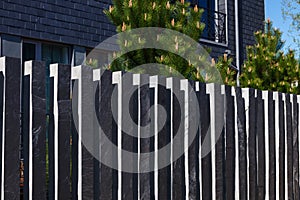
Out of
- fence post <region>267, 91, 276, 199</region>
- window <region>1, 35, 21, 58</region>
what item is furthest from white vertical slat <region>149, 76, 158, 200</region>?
window <region>1, 35, 21, 58</region>

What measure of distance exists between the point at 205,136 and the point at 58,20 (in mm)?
6231

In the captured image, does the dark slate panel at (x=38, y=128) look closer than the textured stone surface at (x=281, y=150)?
Yes

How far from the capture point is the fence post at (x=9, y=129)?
9.77 ft

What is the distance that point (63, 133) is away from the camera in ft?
10.6

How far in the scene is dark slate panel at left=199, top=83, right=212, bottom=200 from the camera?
4.34 metres

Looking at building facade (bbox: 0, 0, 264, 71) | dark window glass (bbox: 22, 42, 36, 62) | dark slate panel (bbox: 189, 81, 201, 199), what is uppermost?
building facade (bbox: 0, 0, 264, 71)

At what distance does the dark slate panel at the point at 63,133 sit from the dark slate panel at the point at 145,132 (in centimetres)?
67

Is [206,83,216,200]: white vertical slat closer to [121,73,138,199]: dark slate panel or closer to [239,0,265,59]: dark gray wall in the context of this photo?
[121,73,138,199]: dark slate panel

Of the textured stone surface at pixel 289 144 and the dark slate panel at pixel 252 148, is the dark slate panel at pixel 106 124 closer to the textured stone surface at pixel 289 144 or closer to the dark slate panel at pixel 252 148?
the dark slate panel at pixel 252 148

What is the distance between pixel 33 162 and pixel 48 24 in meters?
6.99

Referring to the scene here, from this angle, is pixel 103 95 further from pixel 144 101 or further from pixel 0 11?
pixel 0 11

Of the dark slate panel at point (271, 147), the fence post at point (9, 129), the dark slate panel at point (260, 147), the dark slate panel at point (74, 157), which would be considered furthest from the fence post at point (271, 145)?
the fence post at point (9, 129)

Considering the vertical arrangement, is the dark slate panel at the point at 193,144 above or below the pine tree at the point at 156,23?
below

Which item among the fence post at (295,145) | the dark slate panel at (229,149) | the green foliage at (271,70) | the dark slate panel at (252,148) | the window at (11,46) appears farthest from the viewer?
the window at (11,46)
